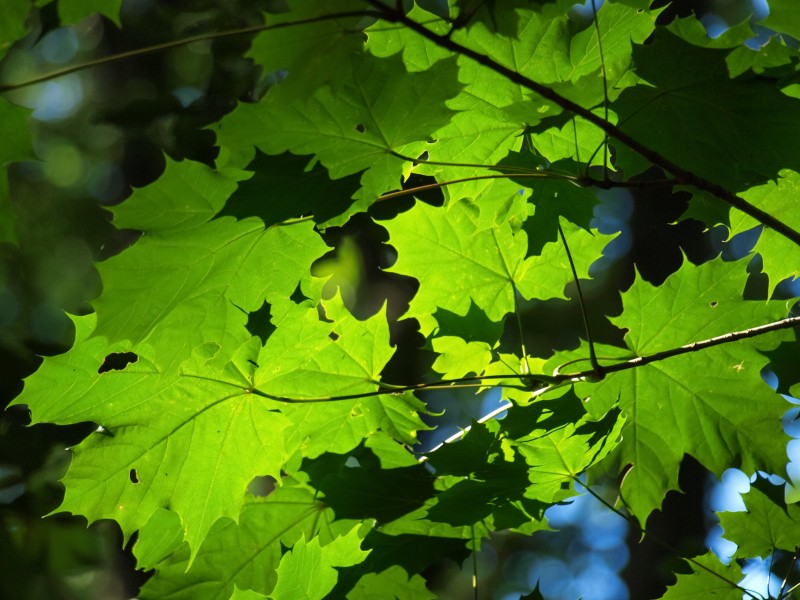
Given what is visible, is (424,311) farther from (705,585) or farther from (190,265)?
(705,585)

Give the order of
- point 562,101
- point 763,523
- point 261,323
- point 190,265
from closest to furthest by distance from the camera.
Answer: point 562,101 → point 190,265 → point 261,323 → point 763,523

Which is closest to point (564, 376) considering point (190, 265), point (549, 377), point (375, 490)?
point (549, 377)

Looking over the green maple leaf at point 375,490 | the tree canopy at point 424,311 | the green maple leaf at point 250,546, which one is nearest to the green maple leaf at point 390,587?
the tree canopy at point 424,311

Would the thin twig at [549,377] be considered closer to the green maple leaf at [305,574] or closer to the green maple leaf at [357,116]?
the green maple leaf at [305,574]

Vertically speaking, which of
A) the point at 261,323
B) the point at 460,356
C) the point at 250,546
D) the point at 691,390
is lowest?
the point at 250,546

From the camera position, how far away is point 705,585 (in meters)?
1.56

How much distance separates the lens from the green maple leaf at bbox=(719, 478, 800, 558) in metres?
1.53

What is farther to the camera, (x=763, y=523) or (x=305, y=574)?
(x=763, y=523)

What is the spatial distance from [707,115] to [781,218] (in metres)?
0.39

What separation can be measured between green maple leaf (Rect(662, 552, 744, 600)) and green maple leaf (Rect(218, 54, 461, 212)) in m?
1.06

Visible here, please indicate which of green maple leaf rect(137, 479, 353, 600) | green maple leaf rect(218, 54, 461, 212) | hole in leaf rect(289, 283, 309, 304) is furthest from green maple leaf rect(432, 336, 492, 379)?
green maple leaf rect(218, 54, 461, 212)

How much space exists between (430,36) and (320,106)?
0.94 feet

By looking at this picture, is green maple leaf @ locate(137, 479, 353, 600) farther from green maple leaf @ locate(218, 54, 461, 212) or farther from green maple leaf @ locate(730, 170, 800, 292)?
green maple leaf @ locate(730, 170, 800, 292)

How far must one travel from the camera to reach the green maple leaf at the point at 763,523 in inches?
60.4
